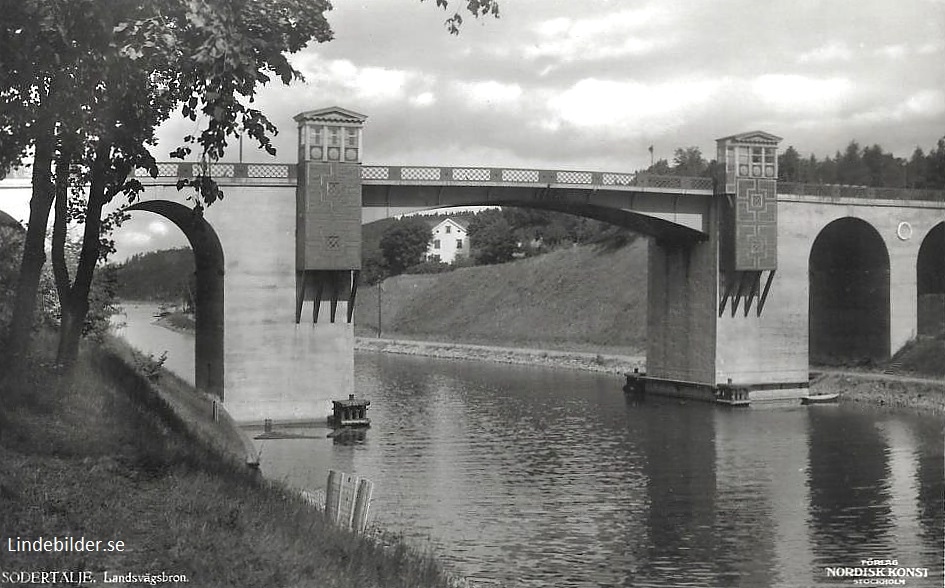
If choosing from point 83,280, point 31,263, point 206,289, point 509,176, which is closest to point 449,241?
point 206,289

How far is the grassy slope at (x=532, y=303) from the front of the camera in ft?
244

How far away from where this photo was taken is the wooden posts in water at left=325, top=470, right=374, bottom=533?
15953 millimetres

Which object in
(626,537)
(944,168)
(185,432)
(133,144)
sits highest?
(944,168)

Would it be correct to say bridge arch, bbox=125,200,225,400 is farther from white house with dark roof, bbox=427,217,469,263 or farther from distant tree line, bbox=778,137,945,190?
white house with dark roof, bbox=427,217,469,263

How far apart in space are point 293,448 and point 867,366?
28.9 m

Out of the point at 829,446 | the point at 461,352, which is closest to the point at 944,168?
the point at 829,446

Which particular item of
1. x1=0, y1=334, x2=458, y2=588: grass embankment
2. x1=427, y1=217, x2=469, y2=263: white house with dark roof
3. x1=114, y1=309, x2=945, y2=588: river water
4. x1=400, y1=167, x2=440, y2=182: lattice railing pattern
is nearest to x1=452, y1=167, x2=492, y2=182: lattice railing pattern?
x1=400, y1=167, x2=440, y2=182: lattice railing pattern

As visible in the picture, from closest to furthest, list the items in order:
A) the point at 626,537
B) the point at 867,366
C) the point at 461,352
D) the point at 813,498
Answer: the point at 626,537 < the point at 813,498 < the point at 867,366 < the point at 461,352

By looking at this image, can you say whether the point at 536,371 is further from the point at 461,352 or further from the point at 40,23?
the point at 40,23

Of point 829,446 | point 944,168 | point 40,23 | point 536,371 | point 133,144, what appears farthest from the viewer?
point 536,371

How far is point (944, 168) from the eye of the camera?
54.3m

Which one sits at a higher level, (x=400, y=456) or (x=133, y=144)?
(x=133, y=144)

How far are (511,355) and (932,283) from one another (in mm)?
27070

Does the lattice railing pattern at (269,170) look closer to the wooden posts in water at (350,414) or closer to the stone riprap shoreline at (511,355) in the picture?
the wooden posts in water at (350,414)
